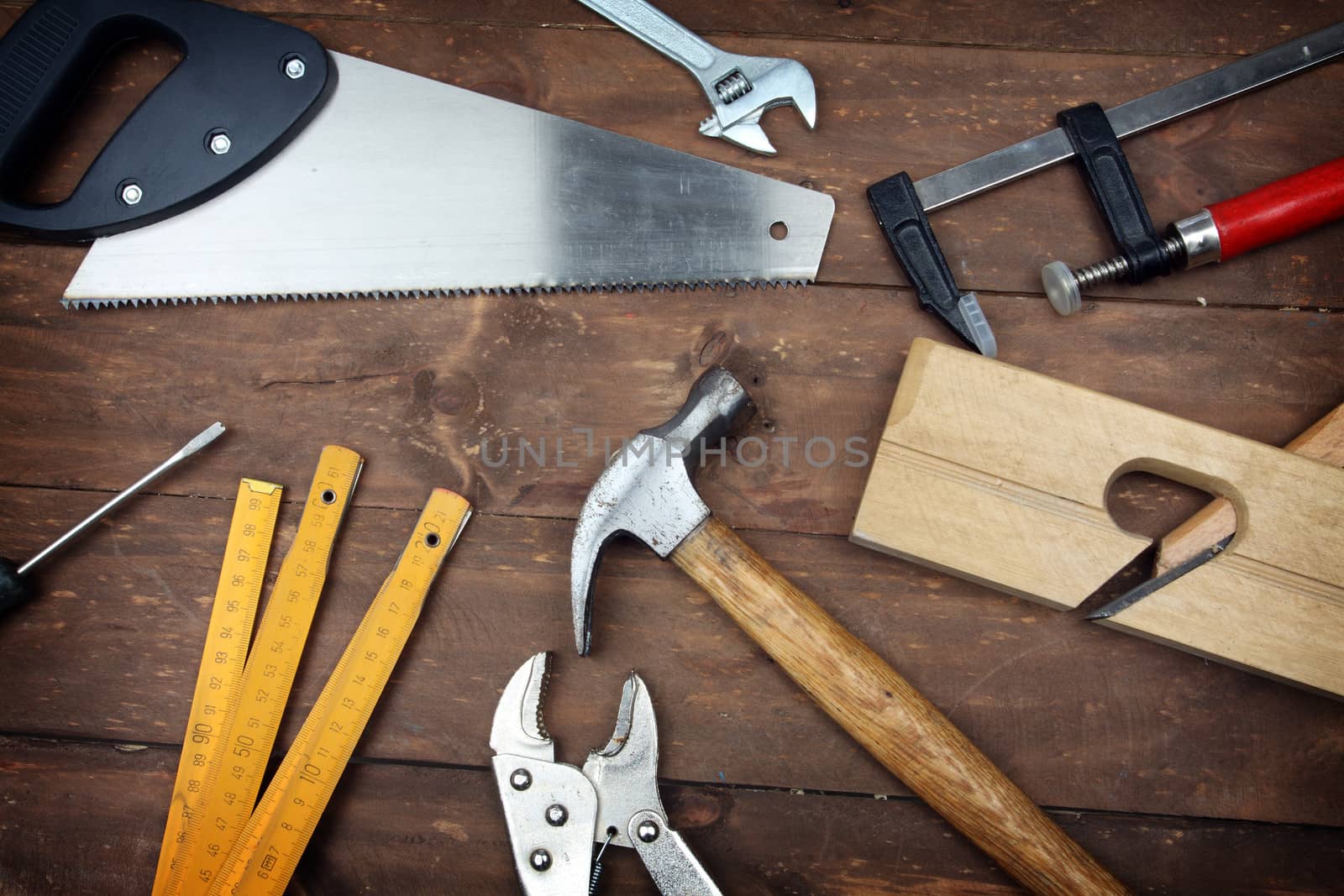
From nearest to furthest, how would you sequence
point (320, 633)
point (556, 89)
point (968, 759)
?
point (968, 759) → point (320, 633) → point (556, 89)

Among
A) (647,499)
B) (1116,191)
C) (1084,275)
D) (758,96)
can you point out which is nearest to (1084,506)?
(1084,275)

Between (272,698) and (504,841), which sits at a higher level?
(272,698)

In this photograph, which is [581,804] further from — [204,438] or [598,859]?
[204,438]

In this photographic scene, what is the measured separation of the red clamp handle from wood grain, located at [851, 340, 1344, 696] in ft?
1.15

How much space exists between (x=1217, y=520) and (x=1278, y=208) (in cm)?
53

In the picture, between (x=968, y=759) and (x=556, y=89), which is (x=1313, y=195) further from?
(x=556, y=89)

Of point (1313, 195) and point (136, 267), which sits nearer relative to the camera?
point (1313, 195)

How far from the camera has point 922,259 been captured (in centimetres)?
154

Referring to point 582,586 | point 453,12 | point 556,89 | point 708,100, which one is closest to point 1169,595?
point 582,586

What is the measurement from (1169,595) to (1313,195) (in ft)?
2.35

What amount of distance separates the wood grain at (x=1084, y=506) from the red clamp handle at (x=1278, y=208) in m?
0.35

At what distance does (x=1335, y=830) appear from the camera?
145cm

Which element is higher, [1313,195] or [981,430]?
[1313,195]

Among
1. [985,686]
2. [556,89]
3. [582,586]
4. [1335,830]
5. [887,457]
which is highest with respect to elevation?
[556,89]
